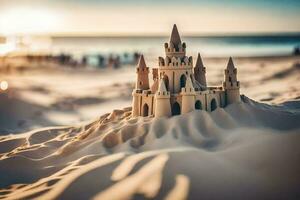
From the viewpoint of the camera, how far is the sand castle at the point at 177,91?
1625cm

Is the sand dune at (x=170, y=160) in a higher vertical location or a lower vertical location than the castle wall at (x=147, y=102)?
lower

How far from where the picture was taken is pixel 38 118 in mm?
27094

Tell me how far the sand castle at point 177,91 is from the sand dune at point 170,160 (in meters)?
0.56

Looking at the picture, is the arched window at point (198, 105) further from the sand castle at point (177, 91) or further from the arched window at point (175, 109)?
the arched window at point (175, 109)

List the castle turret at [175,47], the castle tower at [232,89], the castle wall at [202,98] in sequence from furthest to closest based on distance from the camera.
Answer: the castle tower at [232,89]
the castle turret at [175,47]
the castle wall at [202,98]

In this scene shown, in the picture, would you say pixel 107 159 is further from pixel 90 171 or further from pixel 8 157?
pixel 8 157

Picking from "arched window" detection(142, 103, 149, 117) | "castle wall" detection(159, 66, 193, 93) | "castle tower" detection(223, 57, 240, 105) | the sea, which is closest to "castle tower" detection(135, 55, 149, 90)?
"arched window" detection(142, 103, 149, 117)

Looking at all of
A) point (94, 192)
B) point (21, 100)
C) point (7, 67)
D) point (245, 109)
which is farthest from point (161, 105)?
point (7, 67)

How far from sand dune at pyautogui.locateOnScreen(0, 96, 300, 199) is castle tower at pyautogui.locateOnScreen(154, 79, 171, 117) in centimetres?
43

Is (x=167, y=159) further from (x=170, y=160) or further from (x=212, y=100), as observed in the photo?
(x=212, y=100)

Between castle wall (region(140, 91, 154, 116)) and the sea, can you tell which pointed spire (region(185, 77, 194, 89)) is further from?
the sea

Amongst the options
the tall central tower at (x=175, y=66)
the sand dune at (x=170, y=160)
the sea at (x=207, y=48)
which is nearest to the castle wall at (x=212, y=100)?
the sand dune at (x=170, y=160)

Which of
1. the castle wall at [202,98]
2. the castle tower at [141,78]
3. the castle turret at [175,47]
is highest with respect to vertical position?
the castle turret at [175,47]

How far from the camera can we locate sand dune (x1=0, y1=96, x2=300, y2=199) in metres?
10.4
